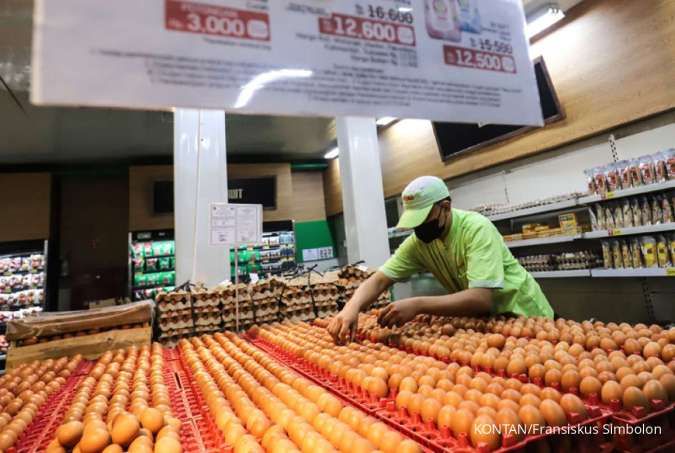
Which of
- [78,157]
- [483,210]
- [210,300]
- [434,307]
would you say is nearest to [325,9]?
[434,307]

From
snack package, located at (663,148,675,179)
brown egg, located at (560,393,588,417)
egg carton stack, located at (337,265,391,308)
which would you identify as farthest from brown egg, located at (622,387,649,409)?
snack package, located at (663,148,675,179)

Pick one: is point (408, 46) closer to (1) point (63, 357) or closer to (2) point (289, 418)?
(2) point (289, 418)

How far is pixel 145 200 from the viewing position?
8.25m

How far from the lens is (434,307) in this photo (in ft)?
7.15

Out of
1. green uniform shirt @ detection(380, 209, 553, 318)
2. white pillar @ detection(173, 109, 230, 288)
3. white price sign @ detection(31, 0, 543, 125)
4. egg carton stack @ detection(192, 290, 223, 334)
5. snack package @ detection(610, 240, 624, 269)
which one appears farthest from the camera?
white pillar @ detection(173, 109, 230, 288)

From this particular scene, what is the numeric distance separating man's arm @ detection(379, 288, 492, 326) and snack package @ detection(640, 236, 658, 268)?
6.89 feet

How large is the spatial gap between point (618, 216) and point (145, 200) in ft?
26.9

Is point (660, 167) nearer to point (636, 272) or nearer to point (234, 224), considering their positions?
point (636, 272)

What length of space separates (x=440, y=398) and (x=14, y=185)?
9697 mm

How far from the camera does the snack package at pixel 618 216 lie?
352 cm

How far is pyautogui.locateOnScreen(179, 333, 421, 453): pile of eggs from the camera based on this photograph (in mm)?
961

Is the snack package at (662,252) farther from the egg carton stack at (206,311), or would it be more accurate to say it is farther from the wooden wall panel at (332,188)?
the wooden wall panel at (332,188)

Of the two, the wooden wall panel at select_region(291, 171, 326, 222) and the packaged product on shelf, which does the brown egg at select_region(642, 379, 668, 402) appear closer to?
the packaged product on shelf

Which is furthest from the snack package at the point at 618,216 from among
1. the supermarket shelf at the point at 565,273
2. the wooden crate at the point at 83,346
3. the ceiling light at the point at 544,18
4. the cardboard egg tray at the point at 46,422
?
the cardboard egg tray at the point at 46,422
